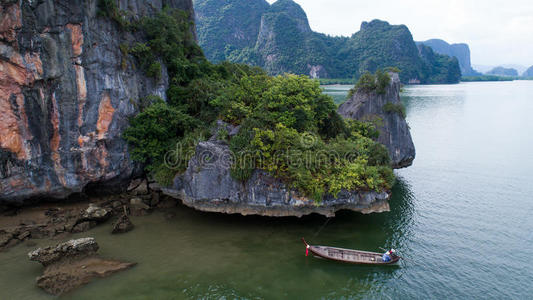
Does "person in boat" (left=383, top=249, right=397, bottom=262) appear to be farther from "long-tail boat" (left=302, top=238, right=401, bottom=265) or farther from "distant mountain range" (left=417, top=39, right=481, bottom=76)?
"distant mountain range" (left=417, top=39, right=481, bottom=76)

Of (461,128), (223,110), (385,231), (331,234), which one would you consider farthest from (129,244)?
(461,128)

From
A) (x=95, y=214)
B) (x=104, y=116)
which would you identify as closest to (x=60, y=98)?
(x=104, y=116)

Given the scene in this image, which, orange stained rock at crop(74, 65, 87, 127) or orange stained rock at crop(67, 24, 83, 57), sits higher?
orange stained rock at crop(67, 24, 83, 57)

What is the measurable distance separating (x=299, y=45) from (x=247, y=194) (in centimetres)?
7939

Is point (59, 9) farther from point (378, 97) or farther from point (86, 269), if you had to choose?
point (378, 97)

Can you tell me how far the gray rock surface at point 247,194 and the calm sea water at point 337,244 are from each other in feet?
4.28

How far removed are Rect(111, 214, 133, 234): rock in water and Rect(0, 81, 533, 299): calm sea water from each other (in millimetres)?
334

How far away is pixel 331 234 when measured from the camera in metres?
14.7

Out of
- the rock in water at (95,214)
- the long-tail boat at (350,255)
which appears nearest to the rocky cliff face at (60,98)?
the rock in water at (95,214)

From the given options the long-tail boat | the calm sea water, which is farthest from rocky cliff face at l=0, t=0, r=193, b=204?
the long-tail boat

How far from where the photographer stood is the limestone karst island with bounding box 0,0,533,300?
456 inches

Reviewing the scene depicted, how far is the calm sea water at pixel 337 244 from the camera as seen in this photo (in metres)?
11.0

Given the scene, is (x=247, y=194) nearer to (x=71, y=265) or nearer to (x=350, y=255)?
(x=350, y=255)

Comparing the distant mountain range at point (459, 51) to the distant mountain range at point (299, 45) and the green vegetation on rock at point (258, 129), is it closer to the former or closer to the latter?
the distant mountain range at point (299, 45)
